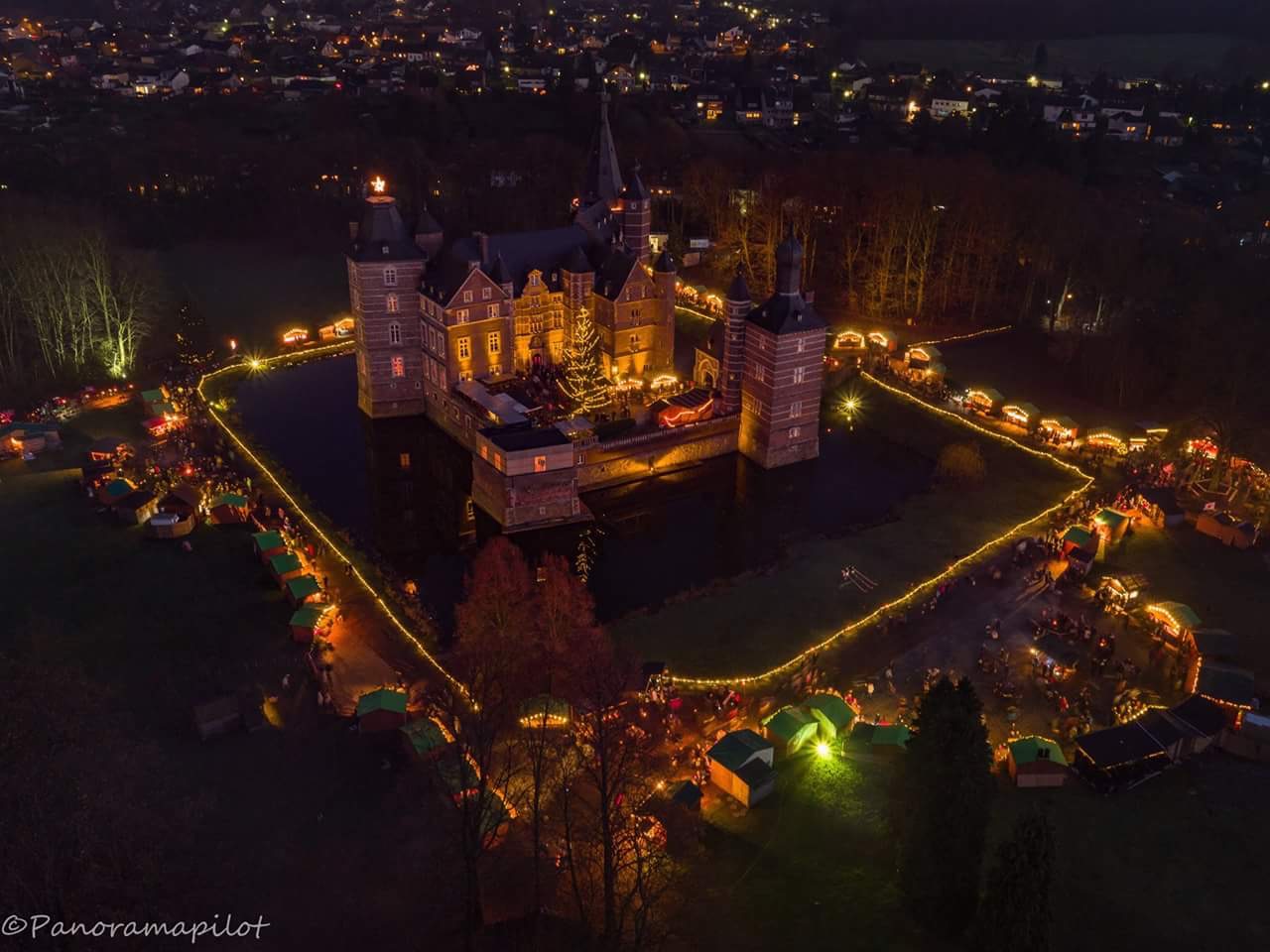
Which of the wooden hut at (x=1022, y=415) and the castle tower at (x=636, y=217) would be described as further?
the castle tower at (x=636, y=217)

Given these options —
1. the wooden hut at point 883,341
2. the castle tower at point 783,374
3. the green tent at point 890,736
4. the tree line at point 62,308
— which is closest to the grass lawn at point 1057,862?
the green tent at point 890,736

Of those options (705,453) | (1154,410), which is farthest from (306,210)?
(1154,410)

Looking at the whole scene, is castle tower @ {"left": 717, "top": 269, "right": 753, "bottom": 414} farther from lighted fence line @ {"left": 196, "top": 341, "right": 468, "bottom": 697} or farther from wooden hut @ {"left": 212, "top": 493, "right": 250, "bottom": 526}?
wooden hut @ {"left": 212, "top": 493, "right": 250, "bottom": 526}

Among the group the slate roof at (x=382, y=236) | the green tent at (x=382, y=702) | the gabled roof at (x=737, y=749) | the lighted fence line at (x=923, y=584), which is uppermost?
the slate roof at (x=382, y=236)

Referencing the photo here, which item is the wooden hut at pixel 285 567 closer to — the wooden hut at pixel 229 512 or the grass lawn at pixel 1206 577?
the wooden hut at pixel 229 512

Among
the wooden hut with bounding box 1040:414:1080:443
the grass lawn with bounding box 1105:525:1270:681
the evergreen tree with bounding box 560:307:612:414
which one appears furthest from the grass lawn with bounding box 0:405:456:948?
the wooden hut with bounding box 1040:414:1080:443

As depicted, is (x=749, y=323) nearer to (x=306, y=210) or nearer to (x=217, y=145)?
(x=306, y=210)

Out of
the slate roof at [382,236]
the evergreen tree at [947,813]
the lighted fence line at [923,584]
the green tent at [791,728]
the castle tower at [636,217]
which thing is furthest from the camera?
the castle tower at [636,217]

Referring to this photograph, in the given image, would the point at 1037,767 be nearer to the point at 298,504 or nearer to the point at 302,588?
the point at 302,588

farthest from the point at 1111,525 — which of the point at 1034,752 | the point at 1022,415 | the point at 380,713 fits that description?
the point at 380,713
